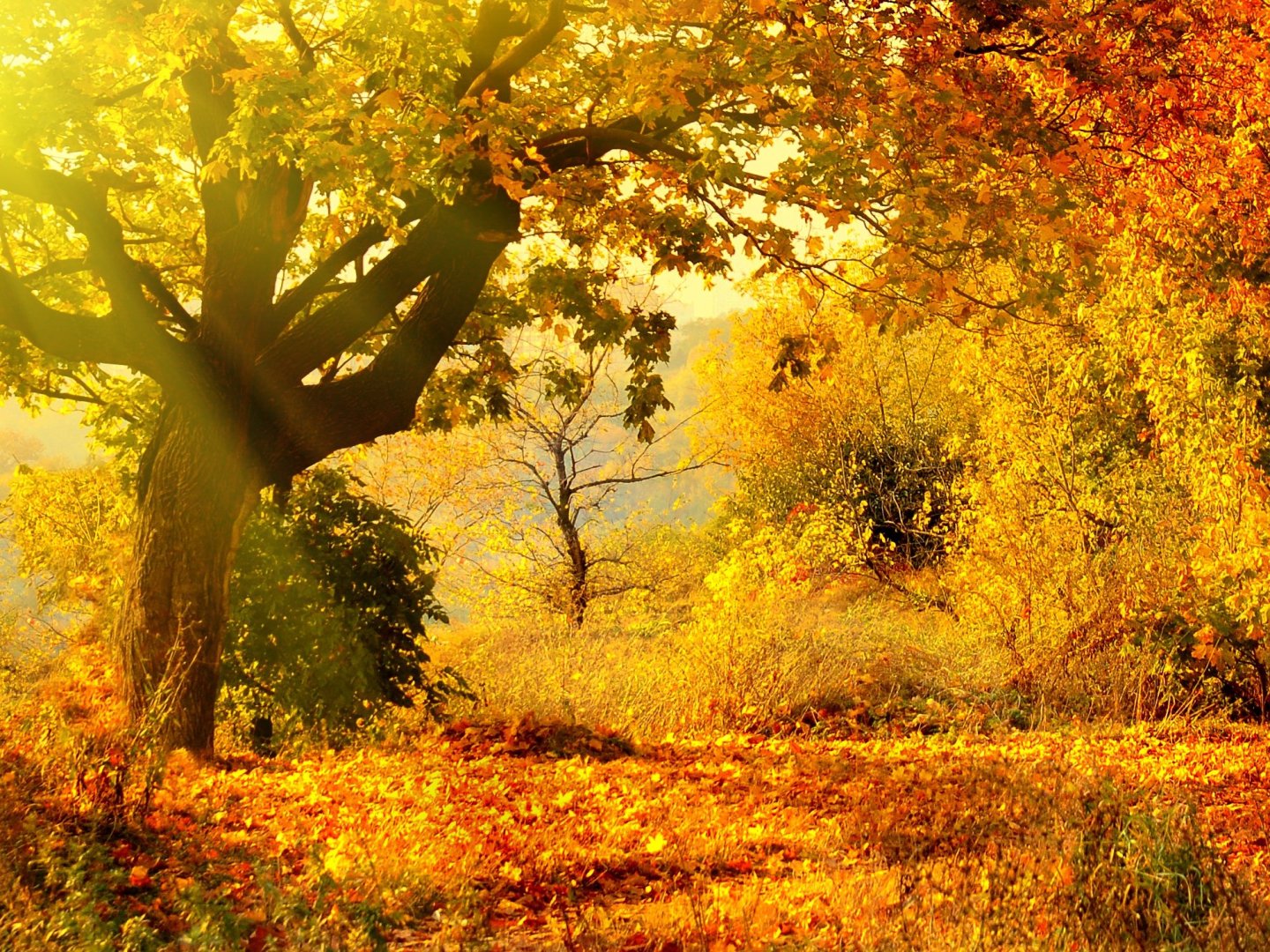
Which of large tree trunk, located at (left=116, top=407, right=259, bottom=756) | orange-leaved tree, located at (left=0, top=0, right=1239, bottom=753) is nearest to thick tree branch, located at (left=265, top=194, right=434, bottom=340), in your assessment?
orange-leaved tree, located at (left=0, top=0, right=1239, bottom=753)

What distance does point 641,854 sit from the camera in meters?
5.43

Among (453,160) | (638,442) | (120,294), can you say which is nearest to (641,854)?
(453,160)

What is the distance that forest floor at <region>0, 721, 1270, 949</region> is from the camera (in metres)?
3.92

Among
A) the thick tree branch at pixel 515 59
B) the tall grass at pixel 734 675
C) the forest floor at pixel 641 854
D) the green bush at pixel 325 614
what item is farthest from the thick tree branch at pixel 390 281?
the tall grass at pixel 734 675

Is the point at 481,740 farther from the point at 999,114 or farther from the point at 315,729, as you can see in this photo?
the point at 999,114

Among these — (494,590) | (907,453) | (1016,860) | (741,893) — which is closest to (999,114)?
(1016,860)

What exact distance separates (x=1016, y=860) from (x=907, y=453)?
17406 millimetres

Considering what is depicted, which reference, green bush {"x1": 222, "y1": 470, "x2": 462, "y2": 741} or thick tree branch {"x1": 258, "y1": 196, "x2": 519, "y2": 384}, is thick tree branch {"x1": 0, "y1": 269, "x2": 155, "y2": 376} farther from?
green bush {"x1": 222, "y1": 470, "x2": 462, "y2": 741}

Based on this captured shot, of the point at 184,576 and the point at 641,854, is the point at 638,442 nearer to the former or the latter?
the point at 184,576

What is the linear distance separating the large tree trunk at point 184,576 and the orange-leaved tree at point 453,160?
22 millimetres

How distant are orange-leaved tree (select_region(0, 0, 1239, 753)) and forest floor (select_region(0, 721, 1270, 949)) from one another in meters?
1.02

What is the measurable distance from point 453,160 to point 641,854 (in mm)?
4438

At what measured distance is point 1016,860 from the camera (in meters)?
5.04

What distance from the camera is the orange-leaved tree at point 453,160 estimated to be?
648cm
